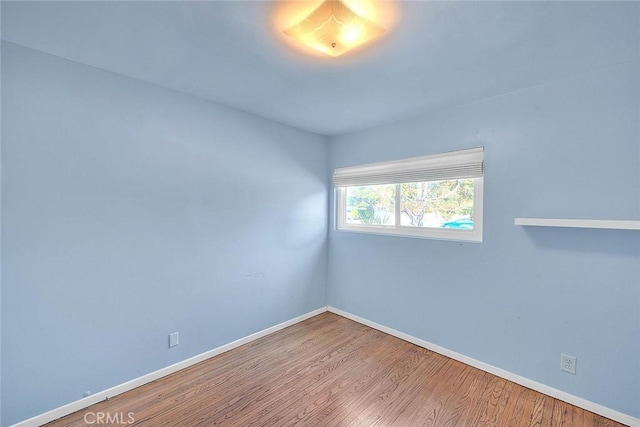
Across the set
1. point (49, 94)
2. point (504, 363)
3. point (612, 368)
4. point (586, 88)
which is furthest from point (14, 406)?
point (586, 88)

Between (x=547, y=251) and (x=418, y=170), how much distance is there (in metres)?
1.23

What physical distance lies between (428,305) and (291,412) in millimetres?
1588

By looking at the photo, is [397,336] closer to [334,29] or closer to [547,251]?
[547,251]

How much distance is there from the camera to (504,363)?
2213mm

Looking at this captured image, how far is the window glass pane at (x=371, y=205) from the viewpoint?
3092mm

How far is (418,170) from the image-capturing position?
8.88ft

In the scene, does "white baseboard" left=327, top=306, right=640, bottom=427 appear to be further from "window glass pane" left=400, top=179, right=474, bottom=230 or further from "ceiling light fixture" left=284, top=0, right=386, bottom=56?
"ceiling light fixture" left=284, top=0, right=386, bottom=56

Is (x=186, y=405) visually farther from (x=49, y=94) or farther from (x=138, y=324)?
(x=49, y=94)

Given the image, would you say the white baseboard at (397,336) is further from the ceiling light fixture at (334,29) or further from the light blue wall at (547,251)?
the ceiling light fixture at (334,29)

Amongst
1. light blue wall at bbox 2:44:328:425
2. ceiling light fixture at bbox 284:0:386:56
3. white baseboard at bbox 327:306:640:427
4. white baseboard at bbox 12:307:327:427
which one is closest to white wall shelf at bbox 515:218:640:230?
white baseboard at bbox 327:306:640:427

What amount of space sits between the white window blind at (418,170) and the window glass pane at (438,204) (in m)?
0.12

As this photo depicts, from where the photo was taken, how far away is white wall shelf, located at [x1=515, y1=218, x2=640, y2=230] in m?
1.58

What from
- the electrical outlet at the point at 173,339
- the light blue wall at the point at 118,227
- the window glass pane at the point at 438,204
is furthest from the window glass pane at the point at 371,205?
the electrical outlet at the point at 173,339

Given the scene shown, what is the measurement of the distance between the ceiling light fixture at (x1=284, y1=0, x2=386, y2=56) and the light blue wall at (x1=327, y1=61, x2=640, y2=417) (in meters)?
1.46
